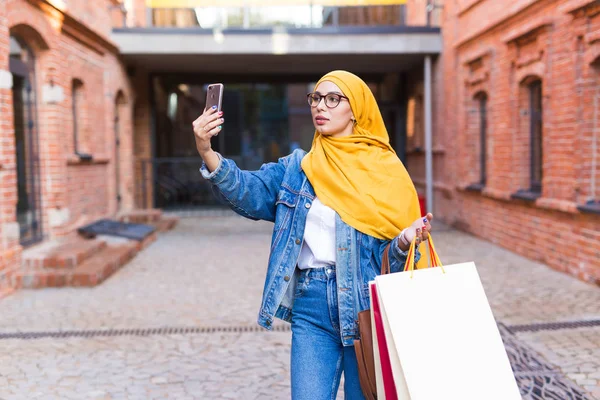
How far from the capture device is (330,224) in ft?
8.57

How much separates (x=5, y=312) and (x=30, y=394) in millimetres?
2604

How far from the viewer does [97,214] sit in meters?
12.0

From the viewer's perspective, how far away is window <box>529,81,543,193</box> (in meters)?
9.93

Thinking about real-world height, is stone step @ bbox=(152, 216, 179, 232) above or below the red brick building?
below

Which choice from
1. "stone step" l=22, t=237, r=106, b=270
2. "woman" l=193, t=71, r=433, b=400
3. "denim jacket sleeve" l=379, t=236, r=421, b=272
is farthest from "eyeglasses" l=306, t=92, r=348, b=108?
"stone step" l=22, t=237, r=106, b=270

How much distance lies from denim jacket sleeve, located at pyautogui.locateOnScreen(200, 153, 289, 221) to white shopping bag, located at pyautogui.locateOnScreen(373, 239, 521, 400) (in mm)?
743

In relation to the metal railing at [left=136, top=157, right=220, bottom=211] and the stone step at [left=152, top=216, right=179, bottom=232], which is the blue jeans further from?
the metal railing at [left=136, top=157, right=220, bottom=211]

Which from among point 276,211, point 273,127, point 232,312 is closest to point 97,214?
point 232,312

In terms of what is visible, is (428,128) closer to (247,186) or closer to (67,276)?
(67,276)

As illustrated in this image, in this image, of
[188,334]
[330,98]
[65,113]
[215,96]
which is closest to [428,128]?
[65,113]

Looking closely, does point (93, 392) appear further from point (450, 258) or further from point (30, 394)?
point (450, 258)


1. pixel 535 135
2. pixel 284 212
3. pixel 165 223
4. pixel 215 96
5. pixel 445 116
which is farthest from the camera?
pixel 445 116

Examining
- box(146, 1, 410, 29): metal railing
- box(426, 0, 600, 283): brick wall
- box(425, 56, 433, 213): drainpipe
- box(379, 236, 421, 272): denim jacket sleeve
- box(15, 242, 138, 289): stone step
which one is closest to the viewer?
box(379, 236, 421, 272): denim jacket sleeve

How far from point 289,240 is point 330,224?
0.58 ft
